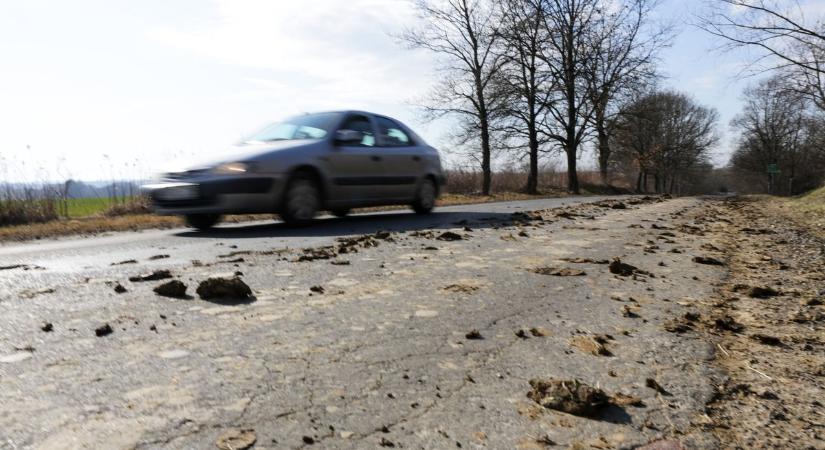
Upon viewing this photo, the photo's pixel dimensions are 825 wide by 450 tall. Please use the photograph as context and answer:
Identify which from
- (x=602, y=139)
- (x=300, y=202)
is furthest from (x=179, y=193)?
(x=602, y=139)

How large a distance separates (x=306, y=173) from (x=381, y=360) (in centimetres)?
551

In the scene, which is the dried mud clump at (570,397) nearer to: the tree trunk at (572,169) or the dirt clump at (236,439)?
the dirt clump at (236,439)

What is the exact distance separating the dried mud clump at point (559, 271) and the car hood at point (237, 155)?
13.3 feet

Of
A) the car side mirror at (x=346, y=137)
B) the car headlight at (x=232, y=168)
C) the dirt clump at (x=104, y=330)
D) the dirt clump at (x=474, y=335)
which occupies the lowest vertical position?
the dirt clump at (x=474, y=335)

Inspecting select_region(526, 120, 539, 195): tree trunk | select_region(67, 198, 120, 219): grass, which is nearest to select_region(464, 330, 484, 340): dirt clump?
select_region(67, 198, 120, 219): grass

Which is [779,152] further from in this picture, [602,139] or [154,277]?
[154,277]

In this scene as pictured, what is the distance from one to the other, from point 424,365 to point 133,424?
97cm

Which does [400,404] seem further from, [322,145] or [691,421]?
[322,145]

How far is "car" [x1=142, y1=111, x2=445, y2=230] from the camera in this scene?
6.86m

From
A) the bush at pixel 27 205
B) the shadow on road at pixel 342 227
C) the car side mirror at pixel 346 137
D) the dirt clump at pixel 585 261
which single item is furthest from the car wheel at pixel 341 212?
the dirt clump at pixel 585 261

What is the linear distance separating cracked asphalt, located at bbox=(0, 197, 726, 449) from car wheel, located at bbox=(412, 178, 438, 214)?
4.88 metres

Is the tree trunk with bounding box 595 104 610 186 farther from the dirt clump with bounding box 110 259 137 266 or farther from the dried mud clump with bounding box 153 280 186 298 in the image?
the dried mud clump with bounding box 153 280 186 298

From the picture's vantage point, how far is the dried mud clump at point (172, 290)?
318cm

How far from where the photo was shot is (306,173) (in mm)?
7457
